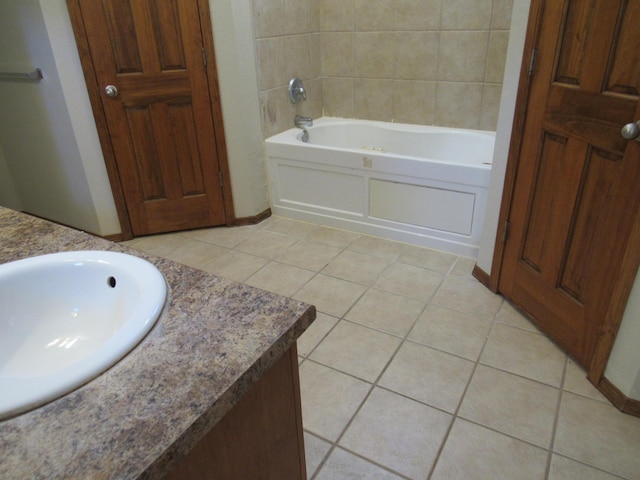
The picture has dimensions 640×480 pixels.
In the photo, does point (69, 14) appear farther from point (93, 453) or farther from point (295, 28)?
point (93, 453)

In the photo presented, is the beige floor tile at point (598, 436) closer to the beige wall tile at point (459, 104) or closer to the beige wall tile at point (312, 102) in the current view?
the beige wall tile at point (459, 104)

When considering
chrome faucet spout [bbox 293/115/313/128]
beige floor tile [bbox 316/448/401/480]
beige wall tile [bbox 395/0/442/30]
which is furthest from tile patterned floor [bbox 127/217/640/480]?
beige wall tile [bbox 395/0/442/30]

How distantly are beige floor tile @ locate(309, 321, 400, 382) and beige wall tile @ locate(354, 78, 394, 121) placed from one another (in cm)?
188

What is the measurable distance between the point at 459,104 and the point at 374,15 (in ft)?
2.73

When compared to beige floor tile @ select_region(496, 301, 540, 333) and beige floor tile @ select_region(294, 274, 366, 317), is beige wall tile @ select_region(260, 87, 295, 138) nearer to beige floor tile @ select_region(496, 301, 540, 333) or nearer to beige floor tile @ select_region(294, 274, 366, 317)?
beige floor tile @ select_region(294, 274, 366, 317)

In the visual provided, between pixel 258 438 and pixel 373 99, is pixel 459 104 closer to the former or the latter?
pixel 373 99

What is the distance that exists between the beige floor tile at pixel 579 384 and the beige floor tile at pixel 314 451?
0.91 m

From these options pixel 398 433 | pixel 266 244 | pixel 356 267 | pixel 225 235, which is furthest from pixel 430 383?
pixel 225 235

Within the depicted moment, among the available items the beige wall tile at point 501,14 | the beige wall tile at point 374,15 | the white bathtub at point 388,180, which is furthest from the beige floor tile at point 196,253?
the beige wall tile at point 501,14

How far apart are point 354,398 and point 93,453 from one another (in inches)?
47.8

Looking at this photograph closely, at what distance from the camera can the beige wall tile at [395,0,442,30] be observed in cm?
291

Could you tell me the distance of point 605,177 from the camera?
1.53m

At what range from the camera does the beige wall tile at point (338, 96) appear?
11.2ft

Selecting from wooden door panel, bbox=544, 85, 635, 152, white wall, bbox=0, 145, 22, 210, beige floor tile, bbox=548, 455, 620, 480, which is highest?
wooden door panel, bbox=544, 85, 635, 152
